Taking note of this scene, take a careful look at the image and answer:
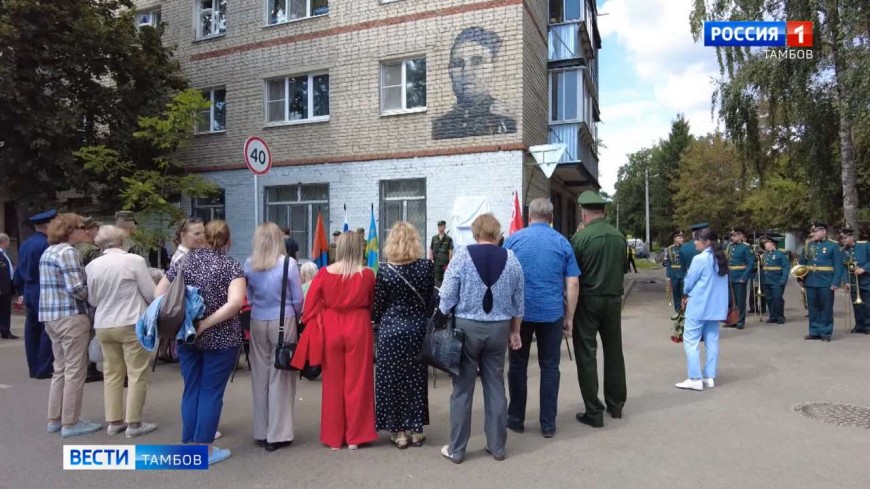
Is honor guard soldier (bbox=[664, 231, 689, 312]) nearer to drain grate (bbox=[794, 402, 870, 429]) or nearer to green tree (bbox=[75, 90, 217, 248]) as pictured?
drain grate (bbox=[794, 402, 870, 429])

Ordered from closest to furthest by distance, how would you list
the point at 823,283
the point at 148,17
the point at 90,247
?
the point at 90,247, the point at 823,283, the point at 148,17

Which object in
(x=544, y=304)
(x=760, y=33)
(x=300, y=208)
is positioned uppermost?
(x=760, y=33)

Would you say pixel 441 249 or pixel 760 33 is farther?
pixel 760 33

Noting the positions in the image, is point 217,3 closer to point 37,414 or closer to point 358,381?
point 37,414

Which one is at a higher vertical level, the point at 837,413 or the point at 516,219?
the point at 516,219

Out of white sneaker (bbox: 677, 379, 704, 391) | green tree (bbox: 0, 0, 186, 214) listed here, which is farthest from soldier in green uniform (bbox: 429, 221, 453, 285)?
green tree (bbox: 0, 0, 186, 214)

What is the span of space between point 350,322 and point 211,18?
14.9 metres

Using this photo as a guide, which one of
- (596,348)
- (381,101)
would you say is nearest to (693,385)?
(596,348)

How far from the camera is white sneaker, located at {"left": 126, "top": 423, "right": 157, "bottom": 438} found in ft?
16.7

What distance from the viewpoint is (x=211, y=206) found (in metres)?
16.2

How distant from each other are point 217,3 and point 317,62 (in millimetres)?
4282

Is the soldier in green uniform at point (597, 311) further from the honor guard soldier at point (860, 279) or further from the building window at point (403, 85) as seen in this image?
the building window at point (403, 85)

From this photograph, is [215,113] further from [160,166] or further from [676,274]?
[676,274]

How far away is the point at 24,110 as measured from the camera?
12828mm
